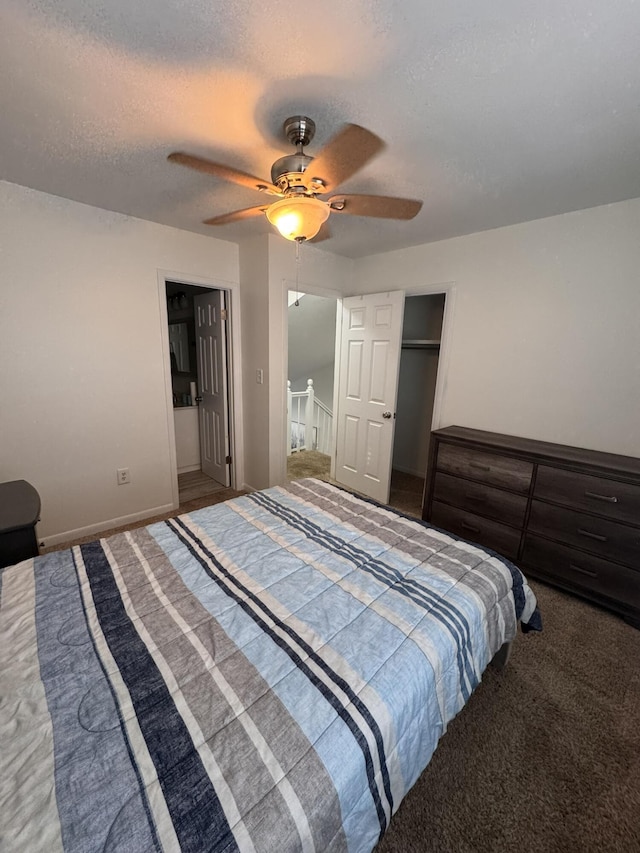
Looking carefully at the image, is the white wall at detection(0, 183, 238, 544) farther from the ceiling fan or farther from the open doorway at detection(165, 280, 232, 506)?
the ceiling fan

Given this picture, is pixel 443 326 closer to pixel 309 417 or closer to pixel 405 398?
pixel 405 398

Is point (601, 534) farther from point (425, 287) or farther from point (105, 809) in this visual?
point (105, 809)

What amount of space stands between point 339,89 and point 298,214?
42cm

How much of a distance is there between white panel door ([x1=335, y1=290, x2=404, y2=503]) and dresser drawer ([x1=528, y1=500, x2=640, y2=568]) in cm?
133

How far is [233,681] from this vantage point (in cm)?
86

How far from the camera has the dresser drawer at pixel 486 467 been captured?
214 centimetres

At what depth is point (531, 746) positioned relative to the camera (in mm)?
1287

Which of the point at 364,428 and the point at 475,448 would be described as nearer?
the point at 475,448

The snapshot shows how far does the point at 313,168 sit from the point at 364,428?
2.33m

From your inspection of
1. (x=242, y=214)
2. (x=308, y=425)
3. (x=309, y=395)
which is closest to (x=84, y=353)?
(x=242, y=214)

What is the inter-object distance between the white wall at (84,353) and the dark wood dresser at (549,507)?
2.42 metres

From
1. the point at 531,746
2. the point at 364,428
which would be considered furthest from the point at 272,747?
the point at 364,428

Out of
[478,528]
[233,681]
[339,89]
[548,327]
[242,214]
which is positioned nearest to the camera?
[233,681]

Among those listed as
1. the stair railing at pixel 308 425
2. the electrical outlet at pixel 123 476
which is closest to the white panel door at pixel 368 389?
the stair railing at pixel 308 425
